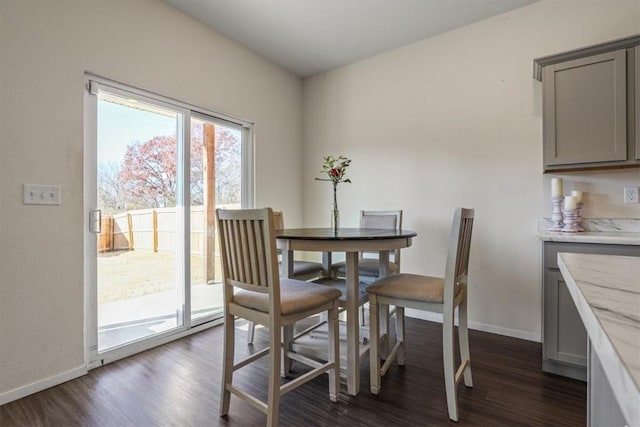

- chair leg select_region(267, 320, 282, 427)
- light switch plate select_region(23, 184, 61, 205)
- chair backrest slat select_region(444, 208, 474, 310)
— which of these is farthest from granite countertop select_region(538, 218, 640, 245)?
light switch plate select_region(23, 184, 61, 205)

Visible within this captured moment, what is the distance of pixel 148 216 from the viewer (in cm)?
259

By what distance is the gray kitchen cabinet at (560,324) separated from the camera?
1.92m

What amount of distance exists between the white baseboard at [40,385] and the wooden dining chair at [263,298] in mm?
1124

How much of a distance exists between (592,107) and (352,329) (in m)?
2.13

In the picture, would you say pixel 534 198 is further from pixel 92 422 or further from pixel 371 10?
pixel 92 422

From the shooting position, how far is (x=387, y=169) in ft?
11.1

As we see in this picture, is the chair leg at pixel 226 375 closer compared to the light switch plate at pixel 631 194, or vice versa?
the chair leg at pixel 226 375

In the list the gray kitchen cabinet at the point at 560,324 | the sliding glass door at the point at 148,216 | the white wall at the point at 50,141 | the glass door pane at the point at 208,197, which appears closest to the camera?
the white wall at the point at 50,141

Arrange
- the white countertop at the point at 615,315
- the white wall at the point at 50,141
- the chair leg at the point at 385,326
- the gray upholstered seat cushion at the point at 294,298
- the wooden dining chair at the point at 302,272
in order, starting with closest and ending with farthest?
the white countertop at the point at 615,315 < the gray upholstered seat cushion at the point at 294,298 < the white wall at the point at 50,141 < the chair leg at the point at 385,326 < the wooden dining chair at the point at 302,272

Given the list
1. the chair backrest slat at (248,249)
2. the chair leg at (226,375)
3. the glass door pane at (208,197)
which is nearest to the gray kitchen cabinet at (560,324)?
the chair backrest slat at (248,249)

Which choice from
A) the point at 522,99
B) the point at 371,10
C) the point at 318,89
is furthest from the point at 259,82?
the point at 522,99

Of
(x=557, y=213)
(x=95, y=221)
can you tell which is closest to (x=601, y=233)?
(x=557, y=213)

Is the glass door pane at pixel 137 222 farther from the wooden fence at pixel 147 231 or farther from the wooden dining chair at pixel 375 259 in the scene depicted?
the wooden dining chair at pixel 375 259

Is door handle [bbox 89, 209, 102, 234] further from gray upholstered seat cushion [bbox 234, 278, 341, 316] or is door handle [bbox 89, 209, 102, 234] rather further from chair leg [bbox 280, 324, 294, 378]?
chair leg [bbox 280, 324, 294, 378]
